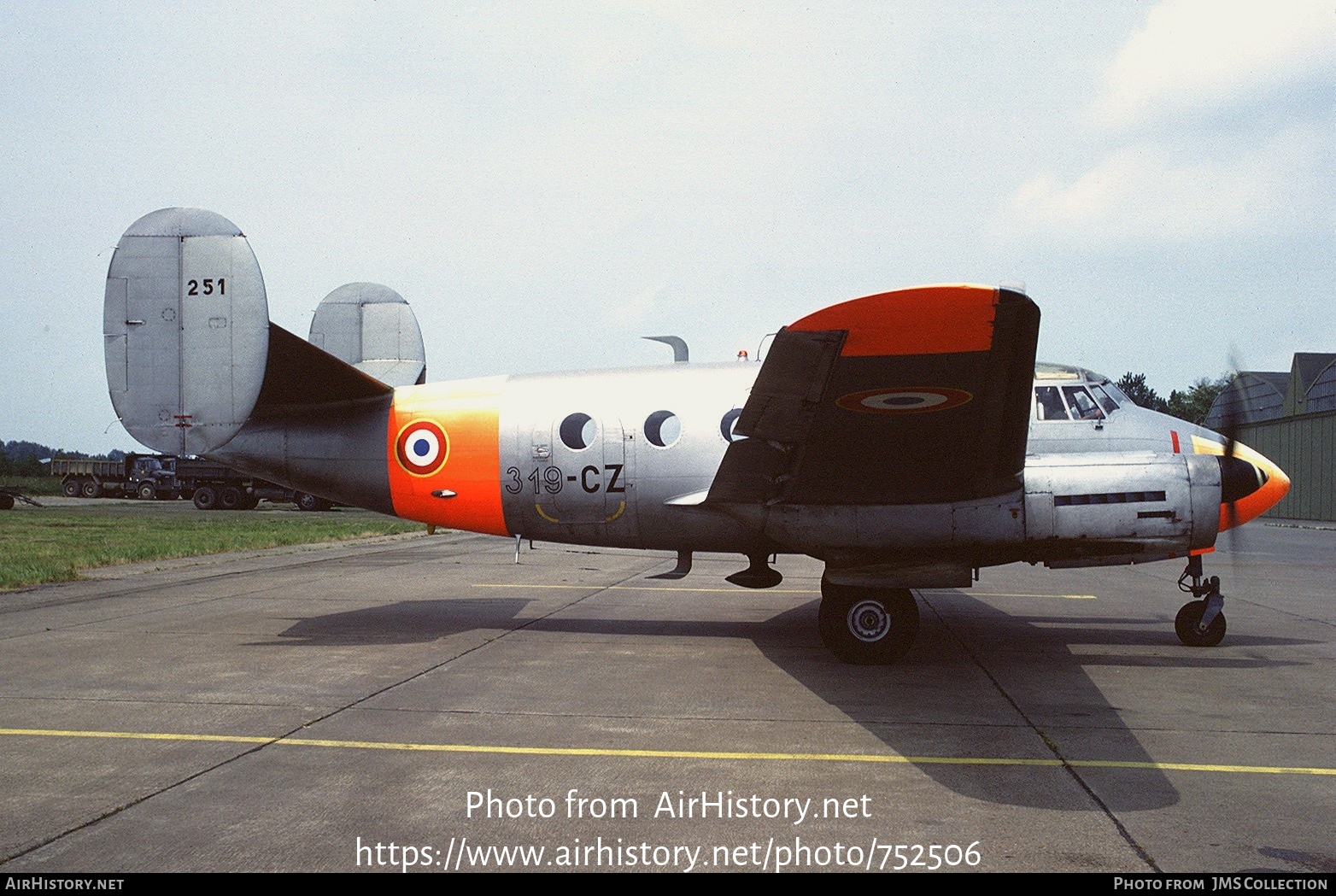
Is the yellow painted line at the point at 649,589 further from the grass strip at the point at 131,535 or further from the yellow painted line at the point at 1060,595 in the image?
the grass strip at the point at 131,535

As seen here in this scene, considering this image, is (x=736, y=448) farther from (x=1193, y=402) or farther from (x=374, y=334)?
(x=1193, y=402)

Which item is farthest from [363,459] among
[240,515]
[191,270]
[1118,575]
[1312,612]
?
[240,515]

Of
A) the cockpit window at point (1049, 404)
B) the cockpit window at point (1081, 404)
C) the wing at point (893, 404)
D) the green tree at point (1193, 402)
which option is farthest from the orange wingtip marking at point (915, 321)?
the green tree at point (1193, 402)

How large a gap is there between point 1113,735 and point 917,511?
3219mm

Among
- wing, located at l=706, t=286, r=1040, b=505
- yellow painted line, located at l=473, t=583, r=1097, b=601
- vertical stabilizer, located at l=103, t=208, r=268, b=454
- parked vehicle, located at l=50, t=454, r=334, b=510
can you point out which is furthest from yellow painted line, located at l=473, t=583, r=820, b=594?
parked vehicle, located at l=50, t=454, r=334, b=510

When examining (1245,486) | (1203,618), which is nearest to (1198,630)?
(1203,618)

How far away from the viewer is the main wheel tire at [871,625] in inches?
398

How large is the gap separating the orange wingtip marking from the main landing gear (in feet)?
19.5

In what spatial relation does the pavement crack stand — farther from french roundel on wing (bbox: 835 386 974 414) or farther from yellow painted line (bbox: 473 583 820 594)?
yellow painted line (bbox: 473 583 820 594)

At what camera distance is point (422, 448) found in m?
12.2

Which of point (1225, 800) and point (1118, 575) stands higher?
point (1225, 800)

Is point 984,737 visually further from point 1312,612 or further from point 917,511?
point 1312,612

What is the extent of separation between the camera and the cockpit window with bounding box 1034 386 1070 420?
35.2 ft
